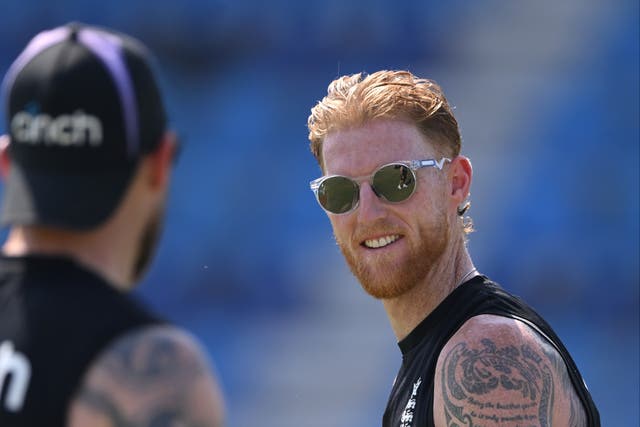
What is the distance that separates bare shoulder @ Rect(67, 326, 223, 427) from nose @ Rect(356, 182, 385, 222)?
1.90 m

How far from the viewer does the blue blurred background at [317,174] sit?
12.2 m

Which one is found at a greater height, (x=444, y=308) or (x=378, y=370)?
(x=378, y=370)

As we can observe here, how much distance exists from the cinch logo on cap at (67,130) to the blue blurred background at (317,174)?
9835 mm

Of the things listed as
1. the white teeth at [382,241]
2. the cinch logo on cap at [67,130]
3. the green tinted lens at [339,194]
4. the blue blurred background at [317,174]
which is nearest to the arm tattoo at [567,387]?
the white teeth at [382,241]

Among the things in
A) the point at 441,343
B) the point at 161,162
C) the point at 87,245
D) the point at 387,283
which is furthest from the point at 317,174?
the point at 87,245

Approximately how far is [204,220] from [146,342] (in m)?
10.7

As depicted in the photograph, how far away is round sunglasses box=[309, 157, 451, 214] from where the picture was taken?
410cm

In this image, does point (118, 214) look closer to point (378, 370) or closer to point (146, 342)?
point (146, 342)

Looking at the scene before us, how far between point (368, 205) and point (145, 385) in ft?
6.65

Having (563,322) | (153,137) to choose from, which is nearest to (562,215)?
(563,322)

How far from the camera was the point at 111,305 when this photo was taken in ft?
7.46

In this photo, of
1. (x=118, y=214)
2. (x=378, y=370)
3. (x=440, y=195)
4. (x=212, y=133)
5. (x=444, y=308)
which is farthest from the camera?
(x=212, y=133)

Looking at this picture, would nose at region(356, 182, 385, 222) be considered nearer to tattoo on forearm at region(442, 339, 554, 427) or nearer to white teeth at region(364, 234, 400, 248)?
white teeth at region(364, 234, 400, 248)

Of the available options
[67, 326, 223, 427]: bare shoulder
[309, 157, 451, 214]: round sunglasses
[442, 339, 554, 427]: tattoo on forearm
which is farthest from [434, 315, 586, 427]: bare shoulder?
[67, 326, 223, 427]: bare shoulder
